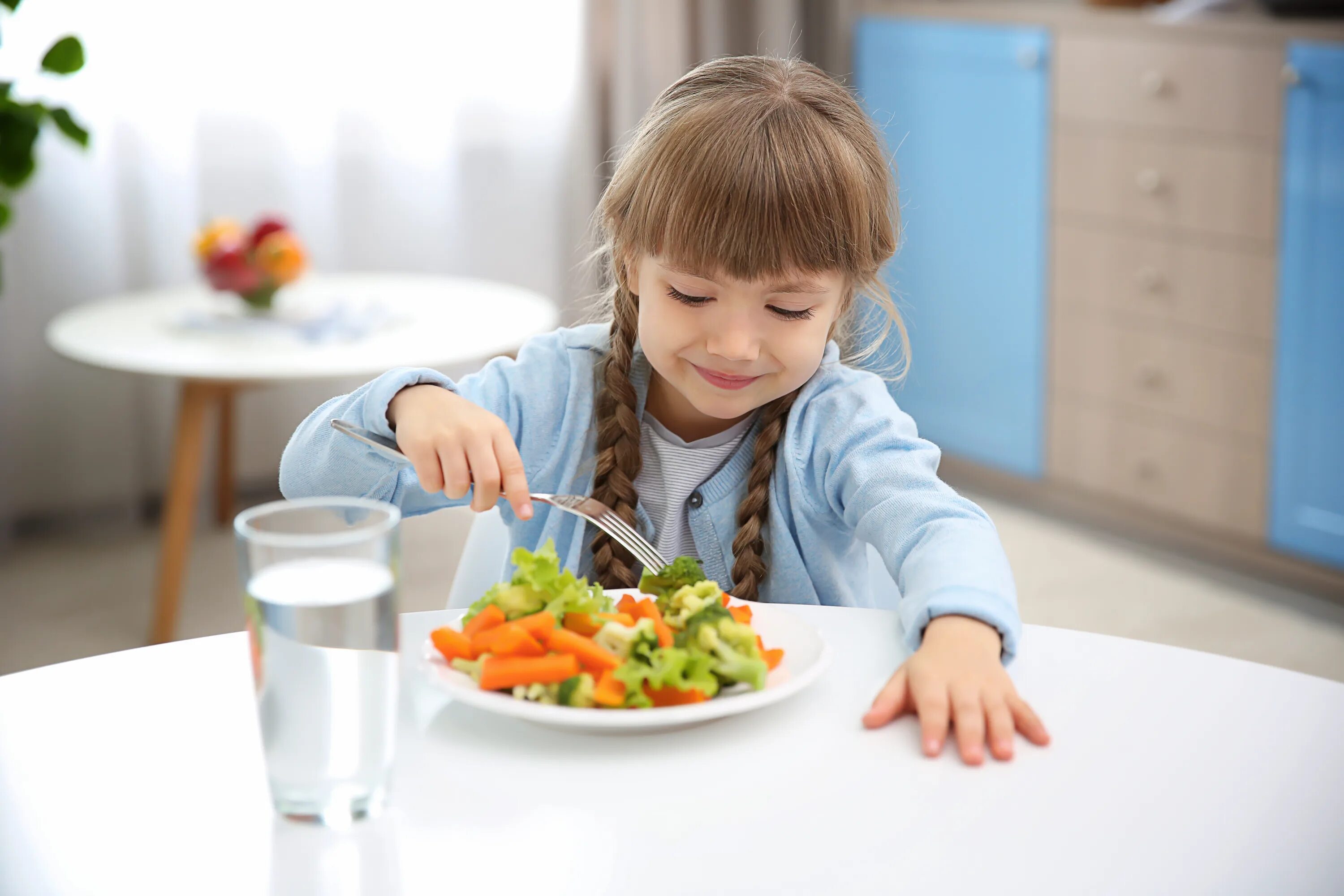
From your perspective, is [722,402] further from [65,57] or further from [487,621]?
[65,57]

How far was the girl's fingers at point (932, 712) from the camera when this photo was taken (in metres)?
0.70

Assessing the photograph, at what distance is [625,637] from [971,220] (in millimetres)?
2577

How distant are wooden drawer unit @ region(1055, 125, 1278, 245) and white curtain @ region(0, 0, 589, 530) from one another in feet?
3.56

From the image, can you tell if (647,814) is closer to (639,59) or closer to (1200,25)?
(1200,25)

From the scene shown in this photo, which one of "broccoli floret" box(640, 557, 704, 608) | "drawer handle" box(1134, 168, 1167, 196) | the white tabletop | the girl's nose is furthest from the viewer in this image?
"drawer handle" box(1134, 168, 1167, 196)

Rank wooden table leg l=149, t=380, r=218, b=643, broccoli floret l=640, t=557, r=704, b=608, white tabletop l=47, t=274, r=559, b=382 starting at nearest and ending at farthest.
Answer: broccoli floret l=640, t=557, r=704, b=608 → white tabletop l=47, t=274, r=559, b=382 → wooden table leg l=149, t=380, r=218, b=643

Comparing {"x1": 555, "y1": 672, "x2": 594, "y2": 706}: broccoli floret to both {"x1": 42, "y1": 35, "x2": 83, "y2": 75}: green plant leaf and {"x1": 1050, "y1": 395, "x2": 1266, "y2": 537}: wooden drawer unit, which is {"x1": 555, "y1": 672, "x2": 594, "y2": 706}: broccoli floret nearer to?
{"x1": 42, "y1": 35, "x2": 83, "y2": 75}: green plant leaf

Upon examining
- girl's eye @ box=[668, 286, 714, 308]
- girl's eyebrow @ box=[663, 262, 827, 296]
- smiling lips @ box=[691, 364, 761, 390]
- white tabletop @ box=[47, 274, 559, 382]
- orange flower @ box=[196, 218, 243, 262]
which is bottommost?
white tabletop @ box=[47, 274, 559, 382]

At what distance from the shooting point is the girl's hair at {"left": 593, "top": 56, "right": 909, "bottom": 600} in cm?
103

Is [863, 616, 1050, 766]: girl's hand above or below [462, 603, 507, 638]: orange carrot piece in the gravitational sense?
below

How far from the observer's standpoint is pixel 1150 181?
8.93 feet

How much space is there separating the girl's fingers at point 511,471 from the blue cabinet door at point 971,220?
2138mm

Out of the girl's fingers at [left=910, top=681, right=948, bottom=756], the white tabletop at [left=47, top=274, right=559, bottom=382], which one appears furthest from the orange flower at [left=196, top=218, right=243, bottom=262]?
the girl's fingers at [left=910, top=681, right=948, bottom=756]

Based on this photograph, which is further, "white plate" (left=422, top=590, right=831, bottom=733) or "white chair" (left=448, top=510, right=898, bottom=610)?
"white chair" (left=448, top=510, right=898, bottom=610)
